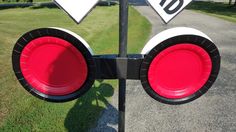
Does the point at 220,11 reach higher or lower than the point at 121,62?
lower

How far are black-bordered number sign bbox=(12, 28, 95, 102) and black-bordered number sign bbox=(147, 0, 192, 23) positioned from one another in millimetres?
584

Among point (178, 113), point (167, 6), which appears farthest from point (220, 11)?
point (167, 6)

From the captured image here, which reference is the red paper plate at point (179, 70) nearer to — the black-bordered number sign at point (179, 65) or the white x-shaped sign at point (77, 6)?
the black-bordered number sign at point (179, 65)

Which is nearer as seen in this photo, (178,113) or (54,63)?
(54,63)

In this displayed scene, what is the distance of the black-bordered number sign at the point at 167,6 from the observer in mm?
1885

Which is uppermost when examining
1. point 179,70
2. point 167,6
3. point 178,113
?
point 167,6

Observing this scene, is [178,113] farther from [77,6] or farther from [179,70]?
[77,6]

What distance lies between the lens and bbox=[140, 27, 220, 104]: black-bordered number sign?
1816 mm

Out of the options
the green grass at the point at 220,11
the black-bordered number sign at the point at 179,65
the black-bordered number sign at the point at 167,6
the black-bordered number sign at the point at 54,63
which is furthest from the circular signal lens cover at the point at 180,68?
the green grass at the point at 220,11

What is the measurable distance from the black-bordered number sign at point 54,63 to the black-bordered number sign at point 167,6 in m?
0.58

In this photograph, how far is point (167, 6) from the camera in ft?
6.20

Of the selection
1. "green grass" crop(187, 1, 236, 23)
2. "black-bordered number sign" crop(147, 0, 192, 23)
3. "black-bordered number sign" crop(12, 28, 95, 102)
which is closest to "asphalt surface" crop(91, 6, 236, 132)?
"black-bordered number sign" crop(147, 0, 192, 23)

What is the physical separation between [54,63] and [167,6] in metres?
0.93

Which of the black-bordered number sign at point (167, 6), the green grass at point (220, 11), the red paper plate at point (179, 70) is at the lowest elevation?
the green grass at point (220, 11)
